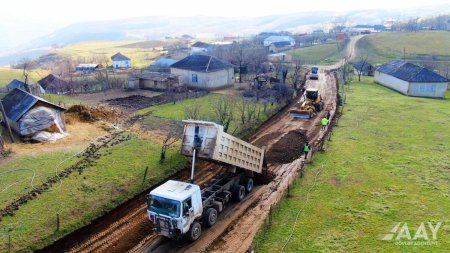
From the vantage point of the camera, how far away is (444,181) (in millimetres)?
18656

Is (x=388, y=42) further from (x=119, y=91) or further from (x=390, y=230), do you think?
(x=390, y=230)

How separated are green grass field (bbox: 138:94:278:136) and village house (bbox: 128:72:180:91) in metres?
7.48

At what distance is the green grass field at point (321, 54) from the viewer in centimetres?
7959

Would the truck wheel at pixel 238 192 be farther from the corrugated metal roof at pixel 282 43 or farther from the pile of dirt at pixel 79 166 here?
the corrugated metal roof at pixel 282 43

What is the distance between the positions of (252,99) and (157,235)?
2758 cm

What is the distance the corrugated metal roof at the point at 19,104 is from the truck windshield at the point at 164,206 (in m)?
16.4

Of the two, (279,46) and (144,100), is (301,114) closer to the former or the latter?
(144,100)

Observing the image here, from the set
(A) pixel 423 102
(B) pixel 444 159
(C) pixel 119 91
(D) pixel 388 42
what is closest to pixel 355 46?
(D) pixel 388 42

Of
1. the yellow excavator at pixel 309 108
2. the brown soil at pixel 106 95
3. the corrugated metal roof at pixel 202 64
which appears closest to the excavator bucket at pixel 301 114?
the yellow excavator at pixel 309 108

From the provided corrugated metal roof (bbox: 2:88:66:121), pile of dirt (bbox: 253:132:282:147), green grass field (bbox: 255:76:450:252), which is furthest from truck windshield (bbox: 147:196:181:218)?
corrugated metal roof (bbox: 2:88:66:121)

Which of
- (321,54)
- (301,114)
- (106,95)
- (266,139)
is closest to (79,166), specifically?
(266,139)

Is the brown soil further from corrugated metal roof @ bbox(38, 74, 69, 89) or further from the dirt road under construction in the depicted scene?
the dirt road under construction

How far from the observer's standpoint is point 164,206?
43.3 ft

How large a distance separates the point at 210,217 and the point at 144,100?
90.9ft
